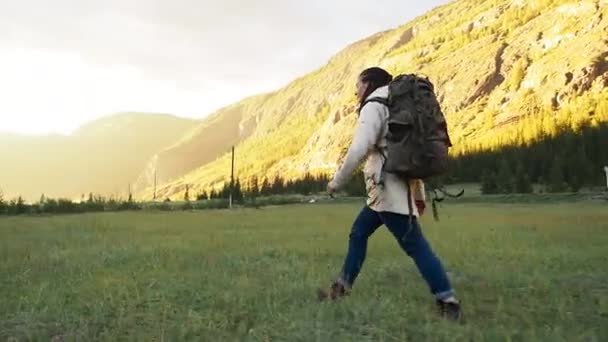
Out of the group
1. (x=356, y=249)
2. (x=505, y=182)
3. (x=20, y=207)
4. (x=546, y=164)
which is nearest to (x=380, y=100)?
(x=356, y=249)

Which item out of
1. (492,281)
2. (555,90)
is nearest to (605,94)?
(555,90)

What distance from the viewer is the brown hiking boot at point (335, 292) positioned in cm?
671

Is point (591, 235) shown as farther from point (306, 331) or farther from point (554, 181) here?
point (554, 181)

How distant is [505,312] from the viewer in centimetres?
623

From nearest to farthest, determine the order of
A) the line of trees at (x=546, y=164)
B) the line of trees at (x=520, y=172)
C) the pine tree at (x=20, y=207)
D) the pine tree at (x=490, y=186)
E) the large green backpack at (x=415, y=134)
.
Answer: the large green backpack at (x=415, y=134) → the pine tree at (x=20, y=207) → the line of trees at (x=520, y=172) → the line of trees at (x=546, y=164) → the pine tree at (x=490, y=186)

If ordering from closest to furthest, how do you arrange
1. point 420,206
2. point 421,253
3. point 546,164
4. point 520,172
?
1. point 421,253
2. point 420,206
3. point 520,172
4. point 546,164

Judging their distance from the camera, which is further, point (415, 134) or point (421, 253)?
point (421, 253)

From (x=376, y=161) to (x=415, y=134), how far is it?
61 cm

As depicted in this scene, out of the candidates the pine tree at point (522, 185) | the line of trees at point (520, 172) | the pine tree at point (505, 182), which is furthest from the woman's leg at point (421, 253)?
the pine tree at point (505, 182)

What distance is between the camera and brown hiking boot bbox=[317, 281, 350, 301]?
6.71 metres

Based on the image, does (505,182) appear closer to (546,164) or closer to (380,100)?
(546,164)

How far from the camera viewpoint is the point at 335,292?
6738 mm

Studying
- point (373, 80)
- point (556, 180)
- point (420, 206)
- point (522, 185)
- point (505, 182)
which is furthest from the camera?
point (505, 182)

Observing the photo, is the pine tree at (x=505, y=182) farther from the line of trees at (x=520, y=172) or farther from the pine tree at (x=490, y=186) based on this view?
the pine tree at (x=490, y=186)
